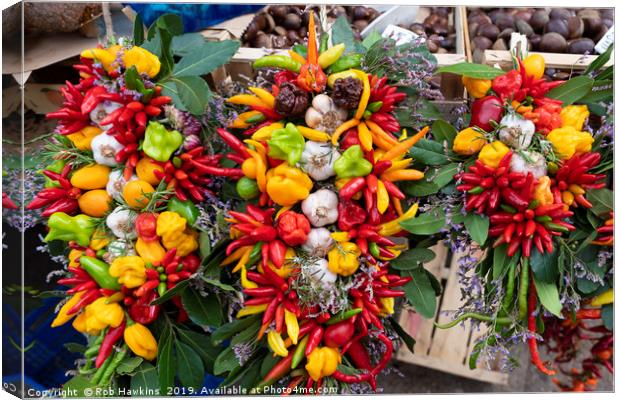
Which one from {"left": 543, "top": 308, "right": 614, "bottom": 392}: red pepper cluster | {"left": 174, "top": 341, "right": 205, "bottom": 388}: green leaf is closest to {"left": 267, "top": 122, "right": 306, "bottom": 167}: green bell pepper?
{"left": 174, "top": 341, "right": 205, "bottom": 388}: green leaf

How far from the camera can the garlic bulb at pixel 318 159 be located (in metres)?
1.17

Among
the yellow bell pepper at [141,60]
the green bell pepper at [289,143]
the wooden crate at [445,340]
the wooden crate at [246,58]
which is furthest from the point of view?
the wooden crate at [445,340]

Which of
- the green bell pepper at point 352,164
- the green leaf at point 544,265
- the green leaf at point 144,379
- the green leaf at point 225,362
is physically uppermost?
the green bell pepper at point 352,164

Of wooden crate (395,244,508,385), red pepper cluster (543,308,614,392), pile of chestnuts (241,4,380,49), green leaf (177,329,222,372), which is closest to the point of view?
green leaf (177,329,222,372)

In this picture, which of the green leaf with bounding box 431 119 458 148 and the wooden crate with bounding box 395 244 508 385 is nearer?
the green leaf with bounding box 431 119 458 148

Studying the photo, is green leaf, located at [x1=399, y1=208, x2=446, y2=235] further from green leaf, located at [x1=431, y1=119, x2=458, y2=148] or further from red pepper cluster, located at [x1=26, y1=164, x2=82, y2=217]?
red pepper cluster, located at [x1=26, y1=164, x2=82, y2=217]

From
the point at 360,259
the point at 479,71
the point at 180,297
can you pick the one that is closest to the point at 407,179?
the point at 360,259

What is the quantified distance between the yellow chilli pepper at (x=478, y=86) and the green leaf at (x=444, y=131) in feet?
0.36

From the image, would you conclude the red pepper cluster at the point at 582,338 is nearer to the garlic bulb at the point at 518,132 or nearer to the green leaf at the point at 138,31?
the garlic bulb at the point at 518,132

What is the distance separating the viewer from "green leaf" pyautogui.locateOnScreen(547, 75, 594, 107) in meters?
1.25

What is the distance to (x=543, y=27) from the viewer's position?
186cm

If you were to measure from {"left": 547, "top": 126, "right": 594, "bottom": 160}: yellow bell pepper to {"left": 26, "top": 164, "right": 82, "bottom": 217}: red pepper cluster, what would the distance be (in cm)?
116

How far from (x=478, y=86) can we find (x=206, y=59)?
690 mm

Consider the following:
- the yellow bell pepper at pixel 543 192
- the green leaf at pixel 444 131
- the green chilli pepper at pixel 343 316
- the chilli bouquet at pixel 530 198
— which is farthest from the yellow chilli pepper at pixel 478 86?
the green chilli pepper at pixel 343 316
